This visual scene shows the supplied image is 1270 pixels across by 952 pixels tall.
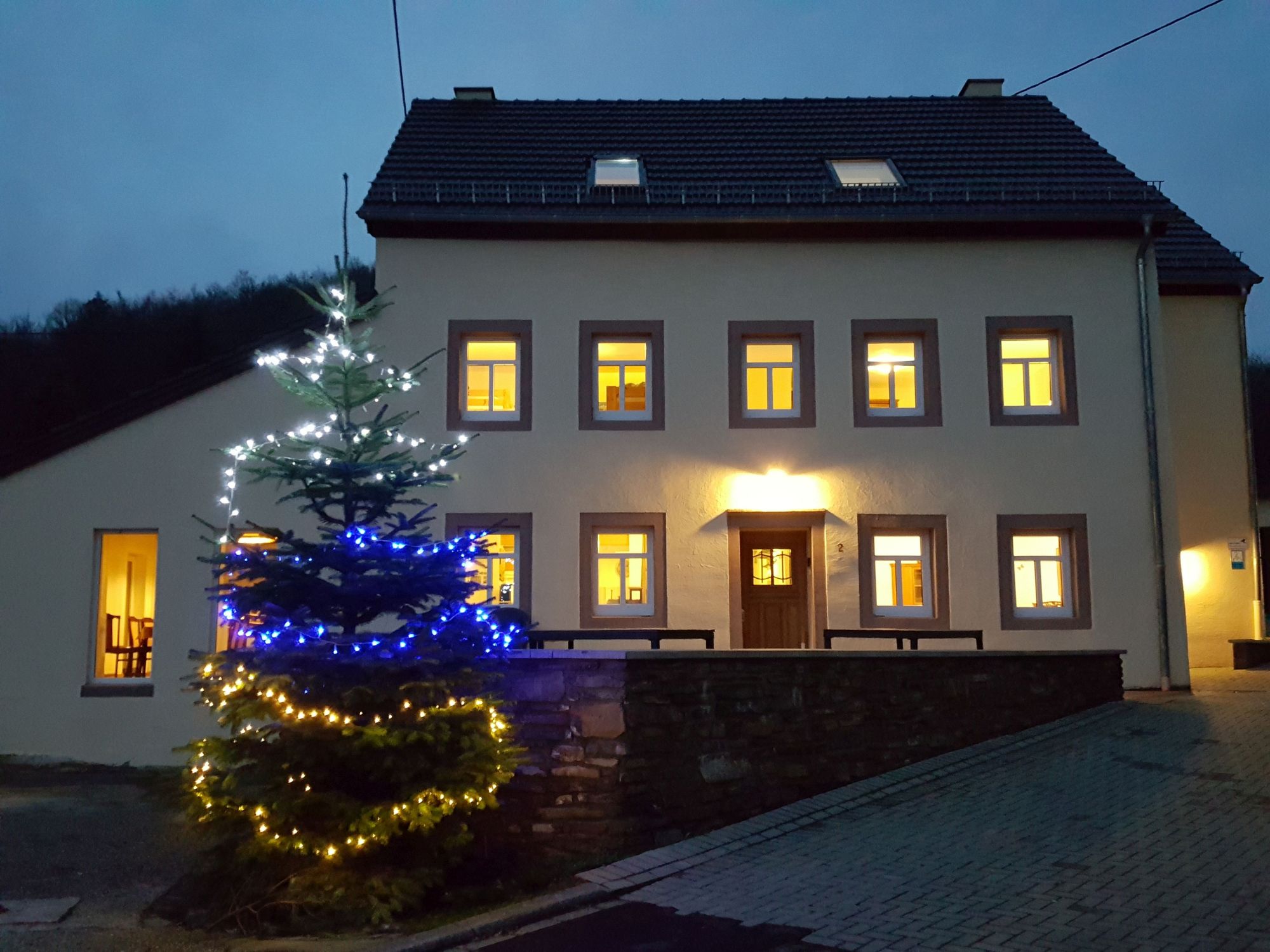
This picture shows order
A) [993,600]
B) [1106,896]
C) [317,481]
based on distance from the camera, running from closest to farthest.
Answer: [1106,896], [317,481], [993,600]

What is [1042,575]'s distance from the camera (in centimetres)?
1412

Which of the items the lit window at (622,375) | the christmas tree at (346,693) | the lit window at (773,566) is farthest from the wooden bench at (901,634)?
the christmas tree at (346,693)

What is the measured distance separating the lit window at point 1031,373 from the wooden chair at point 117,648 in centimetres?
1138

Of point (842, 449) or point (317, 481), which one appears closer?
point (317, 481)

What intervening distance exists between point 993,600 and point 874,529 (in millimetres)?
1719

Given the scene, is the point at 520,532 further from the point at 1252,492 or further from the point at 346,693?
the point at 1252,492

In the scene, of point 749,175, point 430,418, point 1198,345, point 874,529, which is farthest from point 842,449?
point 1198,345

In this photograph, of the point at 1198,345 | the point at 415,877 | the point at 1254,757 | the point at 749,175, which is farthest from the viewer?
the point at 1198,345

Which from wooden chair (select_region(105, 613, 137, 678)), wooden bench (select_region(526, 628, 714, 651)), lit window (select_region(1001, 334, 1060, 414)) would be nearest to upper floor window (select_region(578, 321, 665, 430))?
wooden bench (select_region(526, 628, 714, 651))

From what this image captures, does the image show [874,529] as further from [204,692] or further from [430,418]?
[204,692]

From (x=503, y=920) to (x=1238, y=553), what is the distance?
14586 mm

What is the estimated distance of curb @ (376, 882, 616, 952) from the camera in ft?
20.2

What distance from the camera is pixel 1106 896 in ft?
20.7

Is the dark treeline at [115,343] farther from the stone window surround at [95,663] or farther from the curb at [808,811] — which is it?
the curb at [808,811]
